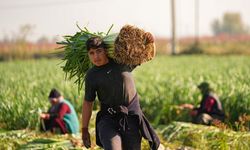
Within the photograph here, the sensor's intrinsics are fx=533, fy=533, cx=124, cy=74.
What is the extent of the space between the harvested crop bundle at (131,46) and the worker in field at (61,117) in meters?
3.24

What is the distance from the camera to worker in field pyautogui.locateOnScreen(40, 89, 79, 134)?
7.48 metres

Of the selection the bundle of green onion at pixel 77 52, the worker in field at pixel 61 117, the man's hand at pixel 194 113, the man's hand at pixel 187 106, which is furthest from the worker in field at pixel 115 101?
the man's hand at pixel 187 106

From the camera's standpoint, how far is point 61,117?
294 inches

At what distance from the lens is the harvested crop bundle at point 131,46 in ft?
14.3

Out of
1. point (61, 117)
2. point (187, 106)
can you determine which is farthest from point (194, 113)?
point (61, 117)

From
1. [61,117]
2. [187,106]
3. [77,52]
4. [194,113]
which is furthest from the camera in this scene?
[187,106]

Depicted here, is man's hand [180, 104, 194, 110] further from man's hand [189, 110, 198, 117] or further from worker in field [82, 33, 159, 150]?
worker in field [82, 33, 159, 150]

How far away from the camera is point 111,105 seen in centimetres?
443

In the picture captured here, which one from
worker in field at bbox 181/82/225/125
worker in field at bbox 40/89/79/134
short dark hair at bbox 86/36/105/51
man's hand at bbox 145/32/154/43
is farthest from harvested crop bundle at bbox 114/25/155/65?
worker in field at bbox 181/82/225/125

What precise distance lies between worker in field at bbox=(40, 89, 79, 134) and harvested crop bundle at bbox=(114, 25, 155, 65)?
3235mm

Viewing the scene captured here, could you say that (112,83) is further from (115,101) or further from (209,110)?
(209,110)

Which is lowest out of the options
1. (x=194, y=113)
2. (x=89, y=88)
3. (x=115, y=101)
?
(x=194, y=113)

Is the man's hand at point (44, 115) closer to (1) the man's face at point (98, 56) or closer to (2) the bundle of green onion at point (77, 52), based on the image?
(2) the bundle of green onion at point (77, 52)

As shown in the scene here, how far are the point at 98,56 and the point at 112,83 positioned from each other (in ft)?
0.84
